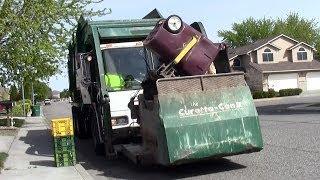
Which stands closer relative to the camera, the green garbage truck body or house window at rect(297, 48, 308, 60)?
the green garbage truck body

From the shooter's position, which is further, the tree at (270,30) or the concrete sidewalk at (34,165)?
the tree at (270,30)

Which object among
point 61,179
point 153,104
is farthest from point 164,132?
point 61,179

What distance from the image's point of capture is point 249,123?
28.3 feet

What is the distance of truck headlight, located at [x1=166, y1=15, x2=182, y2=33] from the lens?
9.10m

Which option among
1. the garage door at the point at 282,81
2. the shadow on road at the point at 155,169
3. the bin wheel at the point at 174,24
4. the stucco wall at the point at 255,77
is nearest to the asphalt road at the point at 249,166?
the shadow on road at the point at 155,169

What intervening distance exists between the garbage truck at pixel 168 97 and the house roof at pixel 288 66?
45145 millimetres

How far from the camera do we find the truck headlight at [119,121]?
10430 mm

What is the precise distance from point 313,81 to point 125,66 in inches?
1994

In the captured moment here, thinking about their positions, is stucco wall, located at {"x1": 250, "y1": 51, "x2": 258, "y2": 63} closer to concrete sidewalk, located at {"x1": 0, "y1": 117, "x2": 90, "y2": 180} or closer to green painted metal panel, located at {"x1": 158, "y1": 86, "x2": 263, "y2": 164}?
concrete sidewalk, located at {"x1": 0, "y1": 117, "x2": 90, "y2": 180}

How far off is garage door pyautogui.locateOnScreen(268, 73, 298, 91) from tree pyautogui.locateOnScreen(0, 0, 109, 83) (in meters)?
36.7

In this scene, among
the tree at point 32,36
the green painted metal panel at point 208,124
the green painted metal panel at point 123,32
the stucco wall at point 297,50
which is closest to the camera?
the green painted metal panel at point 208,124

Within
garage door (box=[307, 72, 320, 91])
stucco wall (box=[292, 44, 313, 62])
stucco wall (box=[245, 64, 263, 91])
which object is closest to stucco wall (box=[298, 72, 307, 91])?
garage door (box=[307, 72, 320, 91])

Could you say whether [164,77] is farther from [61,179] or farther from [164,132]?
[61,179]

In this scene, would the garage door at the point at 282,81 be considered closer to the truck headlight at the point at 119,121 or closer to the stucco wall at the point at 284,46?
the stucco wall at the point at 284,46
